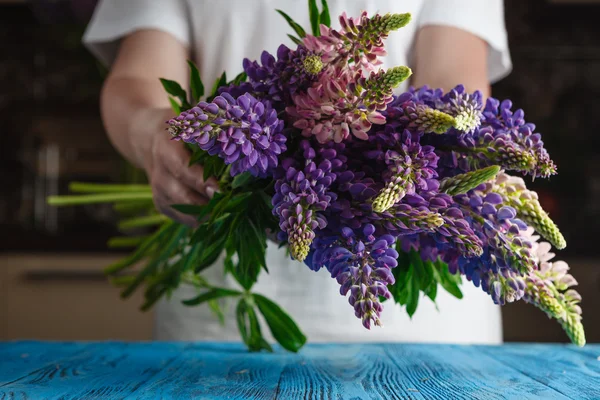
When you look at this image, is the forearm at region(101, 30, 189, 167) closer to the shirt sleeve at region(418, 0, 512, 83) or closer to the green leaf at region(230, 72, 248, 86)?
the green leaf at region(230, 72, 248, 86)

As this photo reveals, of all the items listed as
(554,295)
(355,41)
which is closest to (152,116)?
(355,41)

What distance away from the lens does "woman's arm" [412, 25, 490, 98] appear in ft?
2.83

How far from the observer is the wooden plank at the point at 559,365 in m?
0.54

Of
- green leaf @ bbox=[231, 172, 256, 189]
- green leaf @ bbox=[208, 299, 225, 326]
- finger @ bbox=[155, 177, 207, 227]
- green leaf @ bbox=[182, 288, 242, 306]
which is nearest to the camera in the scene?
green leaf @ bbox=[231, 172, 256, 189]

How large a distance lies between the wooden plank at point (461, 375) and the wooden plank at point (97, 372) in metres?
0.23

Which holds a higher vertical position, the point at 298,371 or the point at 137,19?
the point at 137,19

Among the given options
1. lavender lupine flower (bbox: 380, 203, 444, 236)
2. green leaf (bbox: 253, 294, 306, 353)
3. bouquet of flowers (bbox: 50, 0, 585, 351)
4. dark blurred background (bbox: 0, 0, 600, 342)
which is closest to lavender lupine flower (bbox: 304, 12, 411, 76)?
bouquet of flowers (bbox: 50, 0, 585, 351)

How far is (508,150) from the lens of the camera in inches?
19.5

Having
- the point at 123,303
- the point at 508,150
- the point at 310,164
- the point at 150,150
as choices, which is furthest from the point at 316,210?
the point at 123,303

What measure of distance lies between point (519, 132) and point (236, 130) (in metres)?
0.22

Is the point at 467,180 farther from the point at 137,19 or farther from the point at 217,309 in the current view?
the point at 137,19

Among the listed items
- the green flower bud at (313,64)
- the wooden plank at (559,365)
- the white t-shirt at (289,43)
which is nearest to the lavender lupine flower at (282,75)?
the green flower bud at (313,64)

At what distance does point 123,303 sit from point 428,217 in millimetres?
1853

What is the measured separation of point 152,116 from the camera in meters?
0.73
